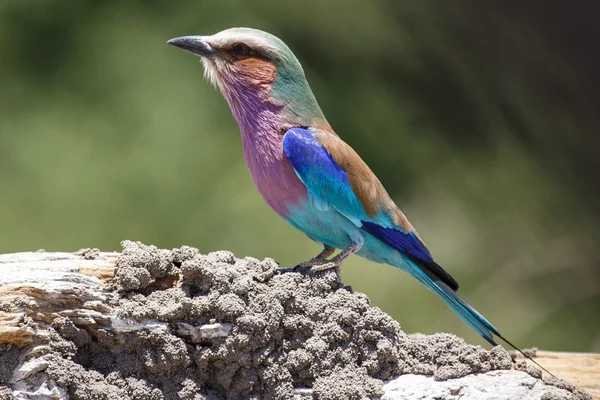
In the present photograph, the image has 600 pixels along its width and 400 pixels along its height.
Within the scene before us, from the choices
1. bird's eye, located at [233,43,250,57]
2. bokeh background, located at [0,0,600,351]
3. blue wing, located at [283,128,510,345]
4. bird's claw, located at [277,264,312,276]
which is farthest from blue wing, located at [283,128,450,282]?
bokeh background, located at [0,0,600,351]

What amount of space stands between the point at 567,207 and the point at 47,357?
5.49 m

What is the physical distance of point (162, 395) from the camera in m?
3.54

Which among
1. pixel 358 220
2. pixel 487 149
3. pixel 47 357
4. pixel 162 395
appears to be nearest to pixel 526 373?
pixel 358 220

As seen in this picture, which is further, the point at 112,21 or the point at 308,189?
the point at 112,21

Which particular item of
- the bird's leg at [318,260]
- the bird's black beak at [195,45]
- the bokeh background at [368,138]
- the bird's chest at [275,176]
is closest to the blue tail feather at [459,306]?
the bird's leg at [318,260]

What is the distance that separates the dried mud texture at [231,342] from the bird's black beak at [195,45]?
0.96m

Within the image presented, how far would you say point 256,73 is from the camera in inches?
167

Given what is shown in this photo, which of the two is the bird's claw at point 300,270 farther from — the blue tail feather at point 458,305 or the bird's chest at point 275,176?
the blue tail feather at point 458,305

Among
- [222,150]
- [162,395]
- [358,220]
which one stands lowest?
[162,395]

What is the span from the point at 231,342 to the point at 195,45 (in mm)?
1383

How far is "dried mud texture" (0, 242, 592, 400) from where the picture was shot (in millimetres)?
3533

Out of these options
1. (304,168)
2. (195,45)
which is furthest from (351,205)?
(195,45)

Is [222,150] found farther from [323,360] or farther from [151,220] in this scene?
[323,360]

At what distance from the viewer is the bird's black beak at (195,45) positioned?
4.28m
